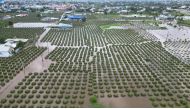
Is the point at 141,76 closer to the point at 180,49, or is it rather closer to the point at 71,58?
the point at 71,58

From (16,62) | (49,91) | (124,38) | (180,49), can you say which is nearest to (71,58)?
(16,62)

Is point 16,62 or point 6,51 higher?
point 6,51

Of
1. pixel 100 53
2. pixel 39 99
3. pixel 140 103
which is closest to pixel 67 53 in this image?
pixel 100 53

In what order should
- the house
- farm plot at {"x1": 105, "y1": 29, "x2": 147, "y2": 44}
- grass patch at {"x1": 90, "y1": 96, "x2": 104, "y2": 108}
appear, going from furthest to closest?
farm plot at {"x1": 105, "y1": 29, "x2": 147, "y2": 44} → the house → grass patch at {"x1": 90, "y1": 96, "x2": 104, "y2": 108}

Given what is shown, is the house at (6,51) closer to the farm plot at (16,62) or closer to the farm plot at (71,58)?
the farm plot at (16,62)

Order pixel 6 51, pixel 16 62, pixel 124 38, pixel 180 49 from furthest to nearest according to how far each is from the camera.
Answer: pixel 124 38, pixel 180 49, pixel 6 51, pixel 16 62

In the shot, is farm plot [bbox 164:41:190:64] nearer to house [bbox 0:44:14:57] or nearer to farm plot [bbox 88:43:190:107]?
farm plot [bbox 88:43:190:107]

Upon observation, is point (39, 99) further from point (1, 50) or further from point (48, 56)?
point (1, 50)

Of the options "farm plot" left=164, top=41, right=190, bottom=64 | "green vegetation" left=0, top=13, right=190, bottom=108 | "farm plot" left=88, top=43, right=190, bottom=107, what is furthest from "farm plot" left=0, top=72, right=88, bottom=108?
"farm plot" left=164, top=41, right=190, bottom=64

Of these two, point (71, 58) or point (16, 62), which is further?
point (71, 58)
